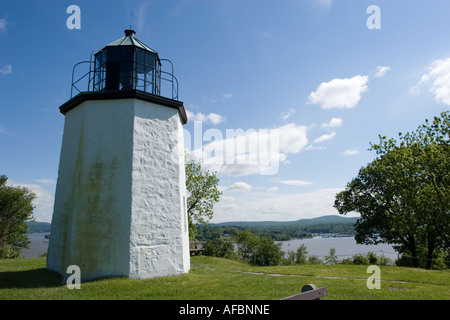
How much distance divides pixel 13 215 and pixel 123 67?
89.2 feet

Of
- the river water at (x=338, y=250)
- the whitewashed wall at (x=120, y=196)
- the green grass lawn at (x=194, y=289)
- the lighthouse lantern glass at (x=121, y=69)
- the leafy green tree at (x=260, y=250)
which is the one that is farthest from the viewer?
the leafy green tree at (x=260, y=250)

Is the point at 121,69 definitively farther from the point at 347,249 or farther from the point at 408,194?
the point at 347,249

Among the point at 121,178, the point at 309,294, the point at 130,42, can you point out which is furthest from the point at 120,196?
the point at 309,294

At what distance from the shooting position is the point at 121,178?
9766mm

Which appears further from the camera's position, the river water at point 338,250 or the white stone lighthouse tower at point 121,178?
the river water at point 338,250

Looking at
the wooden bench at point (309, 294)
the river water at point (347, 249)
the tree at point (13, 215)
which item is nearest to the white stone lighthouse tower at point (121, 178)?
the wooden bench at point (309, 294)

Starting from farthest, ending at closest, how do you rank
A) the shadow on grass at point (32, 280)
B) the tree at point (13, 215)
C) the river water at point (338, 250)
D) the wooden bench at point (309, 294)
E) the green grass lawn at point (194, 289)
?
the river water at point (338, 250) < the tree at point (13, 215) < the shadow on grass at point (32, 280) < the green grass lawn at point (194, 289) < the wooden bench at point (309, 294)

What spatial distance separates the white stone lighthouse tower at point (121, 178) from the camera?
30.7 feet

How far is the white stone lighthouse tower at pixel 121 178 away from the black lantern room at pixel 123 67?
4cm

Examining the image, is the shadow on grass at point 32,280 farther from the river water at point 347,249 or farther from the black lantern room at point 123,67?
the river water at point 347,249

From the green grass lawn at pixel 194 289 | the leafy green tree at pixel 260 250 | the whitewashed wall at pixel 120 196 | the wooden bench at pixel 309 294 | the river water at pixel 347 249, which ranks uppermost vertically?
the whitewashed wall at pixel 120 196

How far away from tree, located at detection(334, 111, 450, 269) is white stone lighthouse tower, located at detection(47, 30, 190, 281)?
14.2 m
